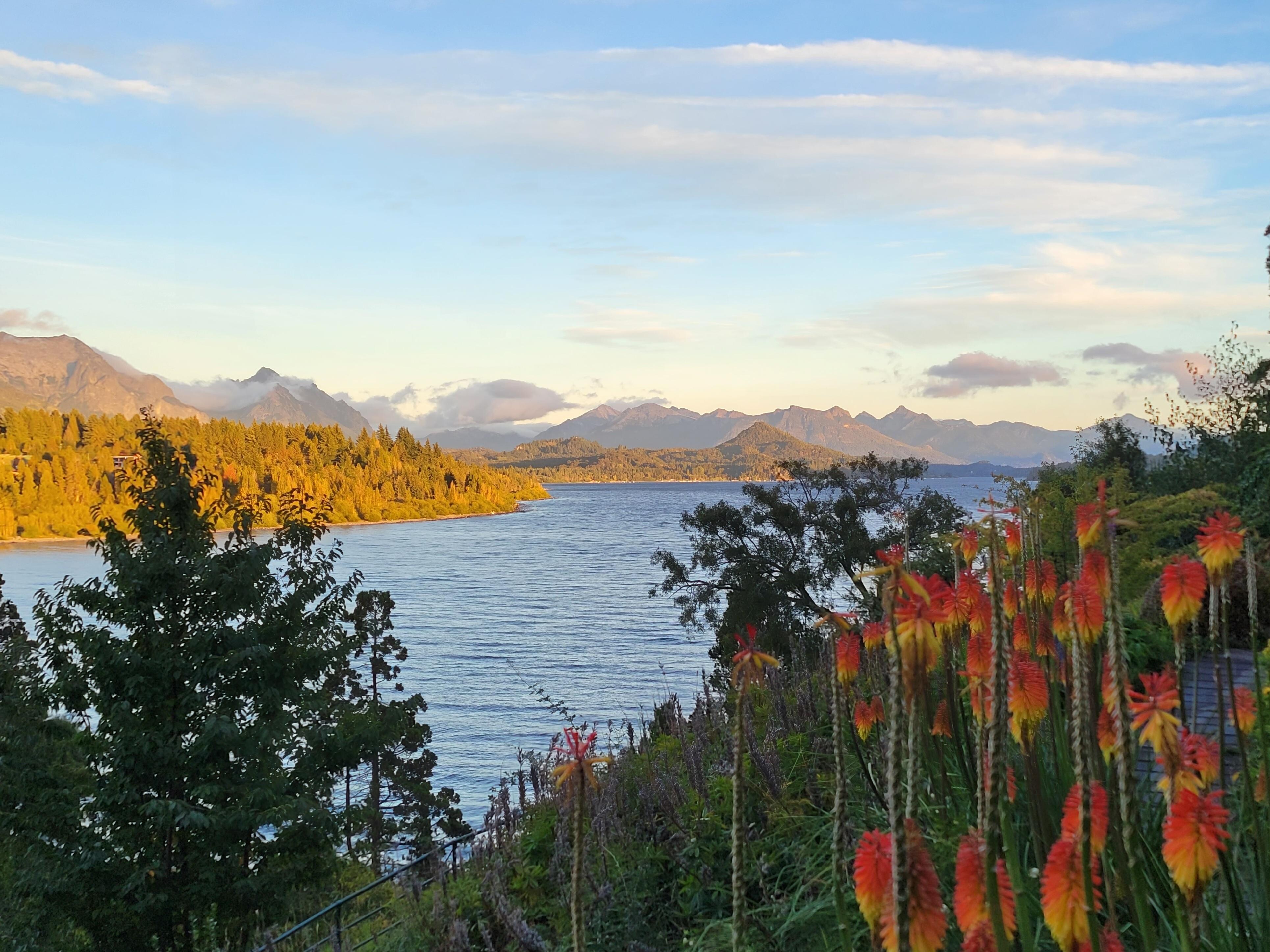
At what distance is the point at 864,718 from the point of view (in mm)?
3482

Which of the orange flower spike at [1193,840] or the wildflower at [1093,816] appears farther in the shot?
the wildflower at [1093,816]

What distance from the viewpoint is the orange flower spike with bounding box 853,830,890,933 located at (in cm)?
137

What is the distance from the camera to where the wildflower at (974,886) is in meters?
1.35

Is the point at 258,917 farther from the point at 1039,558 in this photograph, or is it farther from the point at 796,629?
the point at 796,629

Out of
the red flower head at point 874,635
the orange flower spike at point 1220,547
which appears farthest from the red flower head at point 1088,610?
the red flower head at point 874,635

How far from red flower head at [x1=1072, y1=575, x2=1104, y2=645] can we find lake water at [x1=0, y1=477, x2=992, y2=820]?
6.41ft

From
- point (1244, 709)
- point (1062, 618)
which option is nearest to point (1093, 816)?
point (1244, 709)

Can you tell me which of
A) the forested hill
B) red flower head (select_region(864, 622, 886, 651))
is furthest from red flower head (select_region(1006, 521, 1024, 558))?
the forested hill

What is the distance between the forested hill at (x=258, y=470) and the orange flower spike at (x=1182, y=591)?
85.4m

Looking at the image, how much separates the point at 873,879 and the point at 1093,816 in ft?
1.71

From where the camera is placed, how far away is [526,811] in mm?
6367

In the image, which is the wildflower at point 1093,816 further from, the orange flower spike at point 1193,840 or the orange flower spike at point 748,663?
the orange flower spike at point 748,663

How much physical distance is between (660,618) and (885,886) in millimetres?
52781

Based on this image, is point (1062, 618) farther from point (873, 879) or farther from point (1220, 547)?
point (873, 879)
